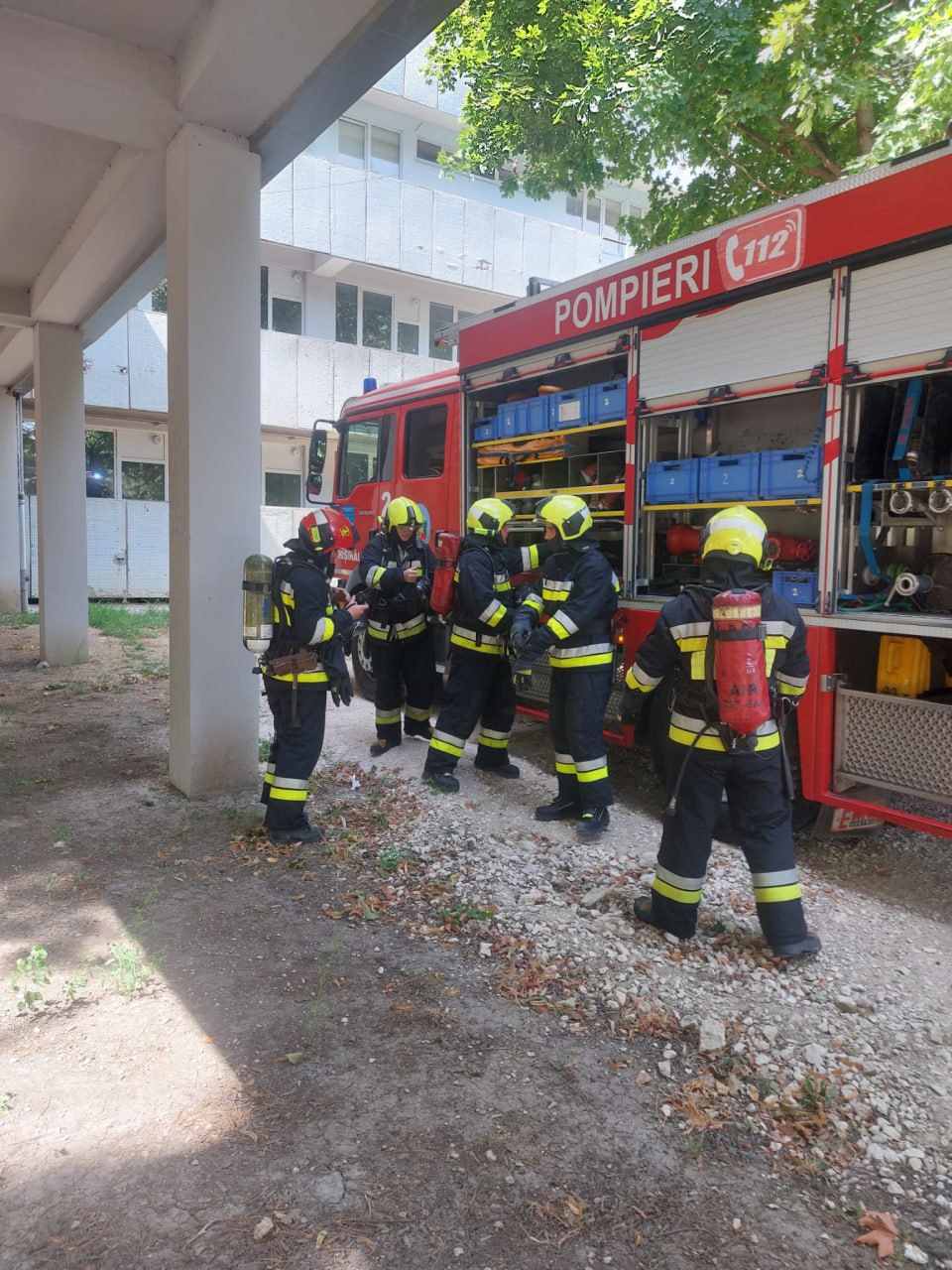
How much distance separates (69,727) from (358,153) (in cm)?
1430

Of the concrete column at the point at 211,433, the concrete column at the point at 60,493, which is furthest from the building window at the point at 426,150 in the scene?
the concrete column at the point at 211,433

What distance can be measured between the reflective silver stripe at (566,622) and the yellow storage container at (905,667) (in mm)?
1457

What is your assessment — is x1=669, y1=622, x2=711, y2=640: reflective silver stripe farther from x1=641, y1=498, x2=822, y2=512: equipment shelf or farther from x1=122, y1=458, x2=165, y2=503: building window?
x1=122, y1=458, x2=165, y2=503: building window

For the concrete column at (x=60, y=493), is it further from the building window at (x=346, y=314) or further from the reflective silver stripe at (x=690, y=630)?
the reflective silver stripe at (x=690, y=630)

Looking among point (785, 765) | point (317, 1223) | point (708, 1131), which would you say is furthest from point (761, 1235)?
point (785, 765)

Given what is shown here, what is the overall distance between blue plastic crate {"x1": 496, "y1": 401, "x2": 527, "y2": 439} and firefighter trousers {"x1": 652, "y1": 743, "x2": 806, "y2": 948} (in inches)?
116

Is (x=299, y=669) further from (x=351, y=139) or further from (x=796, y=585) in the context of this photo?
(x=351, y=139)

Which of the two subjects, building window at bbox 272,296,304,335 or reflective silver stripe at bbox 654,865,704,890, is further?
building window at bbox 272,296,304,335

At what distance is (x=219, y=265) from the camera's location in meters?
4.68

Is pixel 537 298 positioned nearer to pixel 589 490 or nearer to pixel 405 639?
pixel 589 490

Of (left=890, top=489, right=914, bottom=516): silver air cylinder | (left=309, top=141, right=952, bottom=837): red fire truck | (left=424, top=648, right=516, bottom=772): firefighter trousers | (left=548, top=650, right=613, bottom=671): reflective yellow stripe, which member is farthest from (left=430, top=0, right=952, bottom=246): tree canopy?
(left=424, top=648, right=516, bottom=772): firefighter trousers

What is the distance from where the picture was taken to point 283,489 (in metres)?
16.6

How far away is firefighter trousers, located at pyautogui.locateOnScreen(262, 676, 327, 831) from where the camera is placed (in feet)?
13.9

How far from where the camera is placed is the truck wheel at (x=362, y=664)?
23.7ft
